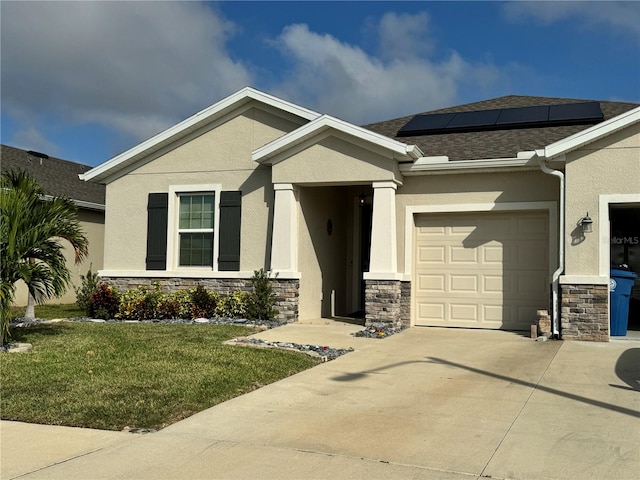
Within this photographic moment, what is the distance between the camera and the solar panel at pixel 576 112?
45.2ft

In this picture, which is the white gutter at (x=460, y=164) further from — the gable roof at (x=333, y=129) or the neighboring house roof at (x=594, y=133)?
the neighboring house roof at (x=594, y=133)

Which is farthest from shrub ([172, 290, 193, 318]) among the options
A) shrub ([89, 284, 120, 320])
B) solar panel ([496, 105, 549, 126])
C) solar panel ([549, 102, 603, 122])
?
solar panel ([549, 102, 603, 122])

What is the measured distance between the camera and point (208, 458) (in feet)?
15.4

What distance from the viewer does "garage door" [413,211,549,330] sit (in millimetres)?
11766

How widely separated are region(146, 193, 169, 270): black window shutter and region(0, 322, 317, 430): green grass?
11.0 ft

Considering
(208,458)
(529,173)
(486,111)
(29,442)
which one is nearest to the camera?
(208,458)

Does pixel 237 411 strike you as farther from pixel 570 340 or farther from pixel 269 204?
pixel 269 204

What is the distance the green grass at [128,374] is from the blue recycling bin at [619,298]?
5484 millimetres

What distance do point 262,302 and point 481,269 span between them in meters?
4.46

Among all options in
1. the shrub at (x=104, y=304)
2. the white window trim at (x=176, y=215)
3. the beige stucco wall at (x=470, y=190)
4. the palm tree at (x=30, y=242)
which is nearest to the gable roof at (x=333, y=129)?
the beige stucco wall at (x=470, y=190)

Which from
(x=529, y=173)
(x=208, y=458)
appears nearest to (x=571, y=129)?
(x=529, y=173)

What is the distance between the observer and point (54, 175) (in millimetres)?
20281

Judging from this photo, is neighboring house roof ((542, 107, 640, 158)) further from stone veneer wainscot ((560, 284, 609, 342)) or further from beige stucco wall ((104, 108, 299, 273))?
beige stucco wall ((104, 108, 299, 273))

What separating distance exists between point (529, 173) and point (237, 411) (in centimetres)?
792
